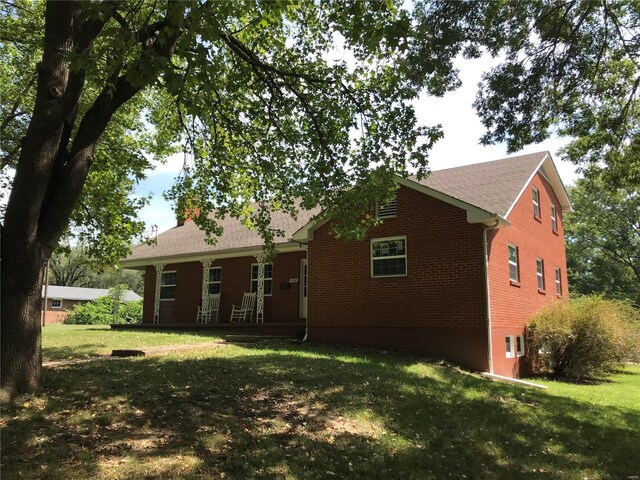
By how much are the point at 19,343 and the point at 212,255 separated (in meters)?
14.3


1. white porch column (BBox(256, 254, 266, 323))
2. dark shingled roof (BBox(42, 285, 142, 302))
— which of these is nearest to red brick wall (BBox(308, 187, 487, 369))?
white porch column (BBox(256, 254, 266, 323))

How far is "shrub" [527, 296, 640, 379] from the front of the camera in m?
13.9

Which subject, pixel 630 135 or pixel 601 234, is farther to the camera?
pixel 601 234

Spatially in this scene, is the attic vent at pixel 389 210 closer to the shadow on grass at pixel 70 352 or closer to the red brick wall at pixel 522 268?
the red brick wall at pixel 522 268

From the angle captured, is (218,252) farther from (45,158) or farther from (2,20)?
(45,158)

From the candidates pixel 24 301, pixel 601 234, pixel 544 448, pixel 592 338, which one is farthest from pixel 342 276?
pixel 601 234

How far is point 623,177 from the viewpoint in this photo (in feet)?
40.4

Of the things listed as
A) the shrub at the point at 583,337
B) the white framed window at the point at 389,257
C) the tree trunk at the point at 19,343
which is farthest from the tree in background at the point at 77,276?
the tree trunk at the point at 19,343

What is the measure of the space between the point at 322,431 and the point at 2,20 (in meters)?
12.5

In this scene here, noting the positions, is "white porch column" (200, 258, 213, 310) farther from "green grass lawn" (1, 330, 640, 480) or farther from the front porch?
"green grass lawn" (1, 330, 640, 480)

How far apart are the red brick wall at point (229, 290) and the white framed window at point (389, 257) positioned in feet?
13.6

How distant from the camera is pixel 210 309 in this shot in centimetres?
1991

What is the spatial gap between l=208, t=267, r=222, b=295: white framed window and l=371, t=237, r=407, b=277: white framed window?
8.25 m

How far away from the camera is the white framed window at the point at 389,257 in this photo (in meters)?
14.0
